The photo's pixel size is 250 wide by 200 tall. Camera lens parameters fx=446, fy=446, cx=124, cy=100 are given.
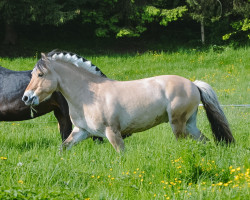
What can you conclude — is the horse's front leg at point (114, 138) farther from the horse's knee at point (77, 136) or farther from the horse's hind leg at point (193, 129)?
the horse's hind leg at point (193, 129)

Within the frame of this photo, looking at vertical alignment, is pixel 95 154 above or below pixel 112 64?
above

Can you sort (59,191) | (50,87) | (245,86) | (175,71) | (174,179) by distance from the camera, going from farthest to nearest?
(175,71) → (245,86) → (50,87) → (174,179) → (59,191)

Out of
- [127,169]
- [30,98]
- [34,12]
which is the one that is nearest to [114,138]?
[127,169]

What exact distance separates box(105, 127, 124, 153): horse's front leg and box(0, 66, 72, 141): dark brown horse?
156 cm

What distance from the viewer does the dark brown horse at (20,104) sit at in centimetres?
762

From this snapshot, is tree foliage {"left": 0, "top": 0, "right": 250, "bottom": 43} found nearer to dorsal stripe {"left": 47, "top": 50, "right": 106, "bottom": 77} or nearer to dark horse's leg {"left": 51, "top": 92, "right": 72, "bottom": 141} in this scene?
dark horse's leg {"left": 51, "top": 92, "right": 72, "bottom": 141}

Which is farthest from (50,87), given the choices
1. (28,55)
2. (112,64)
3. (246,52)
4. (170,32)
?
(170,32)

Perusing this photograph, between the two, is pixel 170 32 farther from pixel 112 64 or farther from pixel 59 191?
pixel 59 191

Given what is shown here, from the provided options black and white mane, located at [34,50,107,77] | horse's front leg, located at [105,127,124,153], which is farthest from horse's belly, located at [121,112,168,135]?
black and white mane, located at [34,50,107,77]

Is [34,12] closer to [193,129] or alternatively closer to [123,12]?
[123,12]

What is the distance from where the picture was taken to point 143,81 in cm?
688

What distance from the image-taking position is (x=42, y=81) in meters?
6.48

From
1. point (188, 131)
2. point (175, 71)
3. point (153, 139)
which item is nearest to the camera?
point (188, 131)

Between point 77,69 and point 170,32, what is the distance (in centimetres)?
2204
